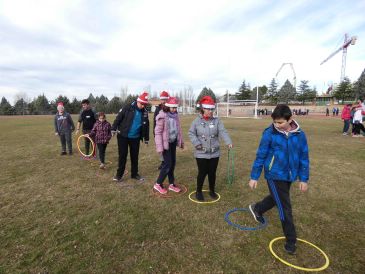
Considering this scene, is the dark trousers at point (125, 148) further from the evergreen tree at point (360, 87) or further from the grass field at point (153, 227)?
the evergreen tree at point (360, 87)

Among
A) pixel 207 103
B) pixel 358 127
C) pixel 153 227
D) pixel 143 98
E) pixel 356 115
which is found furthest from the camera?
pixel 358 127

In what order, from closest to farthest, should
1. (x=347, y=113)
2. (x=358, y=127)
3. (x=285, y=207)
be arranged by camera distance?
1. (x=285, y=207)
2. (x=358, y=127)
3. (x=347, y=113)

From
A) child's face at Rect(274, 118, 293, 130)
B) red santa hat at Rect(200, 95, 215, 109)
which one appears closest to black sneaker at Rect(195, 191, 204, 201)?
red santa hat at Rect(200, 95, 215, 109)

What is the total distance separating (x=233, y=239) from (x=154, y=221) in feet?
4.60

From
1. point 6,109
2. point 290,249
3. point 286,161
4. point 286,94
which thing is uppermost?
point 286,94

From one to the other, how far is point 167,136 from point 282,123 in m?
2.72

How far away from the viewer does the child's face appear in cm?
340

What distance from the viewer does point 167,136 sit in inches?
218

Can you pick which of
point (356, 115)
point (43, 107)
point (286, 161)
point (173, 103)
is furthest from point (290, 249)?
point (43, 107)

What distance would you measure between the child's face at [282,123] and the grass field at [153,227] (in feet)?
5.81

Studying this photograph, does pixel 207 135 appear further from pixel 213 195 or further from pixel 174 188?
pixel 174 188

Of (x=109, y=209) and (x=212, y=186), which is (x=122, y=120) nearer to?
(x=109, y=209)

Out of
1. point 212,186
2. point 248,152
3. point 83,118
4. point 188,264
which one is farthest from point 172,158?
point 248,152

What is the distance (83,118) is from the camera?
912cm
